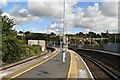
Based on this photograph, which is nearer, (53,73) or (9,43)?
(53,73)

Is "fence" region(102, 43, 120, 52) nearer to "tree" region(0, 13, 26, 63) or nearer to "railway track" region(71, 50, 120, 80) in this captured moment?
"railway track" region(71, 50, 120, 80)

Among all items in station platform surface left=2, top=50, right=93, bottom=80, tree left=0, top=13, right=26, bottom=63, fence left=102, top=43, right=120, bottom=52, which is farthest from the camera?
fence left=102, top=43, right=120, bottom=52

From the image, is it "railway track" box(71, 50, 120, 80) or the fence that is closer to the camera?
"railway track" box(71, 50, 120, 80)

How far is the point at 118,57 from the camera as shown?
2656 cm

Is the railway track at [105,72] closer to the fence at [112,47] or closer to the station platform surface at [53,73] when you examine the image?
the station platform surface at [53,73]

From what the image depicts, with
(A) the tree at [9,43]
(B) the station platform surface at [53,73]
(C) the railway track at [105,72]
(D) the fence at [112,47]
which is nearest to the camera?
(B) the station platform surface at [53,73]

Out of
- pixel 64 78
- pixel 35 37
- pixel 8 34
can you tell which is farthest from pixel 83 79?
pixel 35 37

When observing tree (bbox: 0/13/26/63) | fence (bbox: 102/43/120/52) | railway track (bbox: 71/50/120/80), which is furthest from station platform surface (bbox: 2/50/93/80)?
fence (bbox: 102/43/120/52)

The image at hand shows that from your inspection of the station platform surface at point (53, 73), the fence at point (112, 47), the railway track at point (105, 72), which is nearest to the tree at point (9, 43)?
the station platform surface at point (53, 73)

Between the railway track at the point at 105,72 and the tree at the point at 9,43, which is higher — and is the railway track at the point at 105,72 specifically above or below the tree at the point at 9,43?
below

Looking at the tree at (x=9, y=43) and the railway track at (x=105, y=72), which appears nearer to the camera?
the railway track at (x=105, y=72)

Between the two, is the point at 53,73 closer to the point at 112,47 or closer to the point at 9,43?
the point at 9,43

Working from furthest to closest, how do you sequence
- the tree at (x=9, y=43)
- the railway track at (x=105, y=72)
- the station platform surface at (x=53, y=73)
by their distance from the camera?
the tree at (x=9, y=43) < the railway track at (x=105, y=72) < the station platform surface at (x=53, y=73)

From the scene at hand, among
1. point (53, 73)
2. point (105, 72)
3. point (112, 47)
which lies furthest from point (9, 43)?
point (112, 47)
